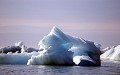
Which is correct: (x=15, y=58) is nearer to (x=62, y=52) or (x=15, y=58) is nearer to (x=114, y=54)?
(x=62, y=52)

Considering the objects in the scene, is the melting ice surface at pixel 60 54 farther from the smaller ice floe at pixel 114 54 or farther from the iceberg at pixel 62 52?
the smaller ice floe at pixel 114 54

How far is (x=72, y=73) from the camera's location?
25.2m

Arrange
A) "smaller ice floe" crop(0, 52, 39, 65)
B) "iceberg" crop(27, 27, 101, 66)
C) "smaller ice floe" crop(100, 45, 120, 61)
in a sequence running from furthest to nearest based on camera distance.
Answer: "smaller ice floe" crop(100, 45, 120, 61), "smaller ice floe" crop(0, 52, 39, 65), "iceberg" crop(27, 27, 101, 66)

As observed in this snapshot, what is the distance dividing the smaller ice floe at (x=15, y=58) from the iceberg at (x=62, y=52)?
132 cm

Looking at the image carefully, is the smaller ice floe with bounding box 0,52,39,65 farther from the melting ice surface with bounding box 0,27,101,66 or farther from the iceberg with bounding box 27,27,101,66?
the iceberg with bounding box 27,27,101,66

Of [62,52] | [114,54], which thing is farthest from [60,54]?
[114,54]

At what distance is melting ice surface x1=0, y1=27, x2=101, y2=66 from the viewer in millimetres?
31406

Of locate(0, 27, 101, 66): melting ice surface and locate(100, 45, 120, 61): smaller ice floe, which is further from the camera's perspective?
locate(100, 45, 120, 61): smaller ice floe

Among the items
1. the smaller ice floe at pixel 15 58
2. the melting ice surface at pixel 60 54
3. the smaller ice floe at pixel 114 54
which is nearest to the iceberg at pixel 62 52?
the melting ice surface at pixel 60 54

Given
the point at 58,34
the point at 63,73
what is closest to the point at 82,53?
the point at 58,34

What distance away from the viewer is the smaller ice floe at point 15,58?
3325 centimetres

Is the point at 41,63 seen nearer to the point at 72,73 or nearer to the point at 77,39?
the point at 77,39

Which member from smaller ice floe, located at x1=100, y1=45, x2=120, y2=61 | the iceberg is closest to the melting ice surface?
the iceberg

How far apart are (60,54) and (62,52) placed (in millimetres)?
313
